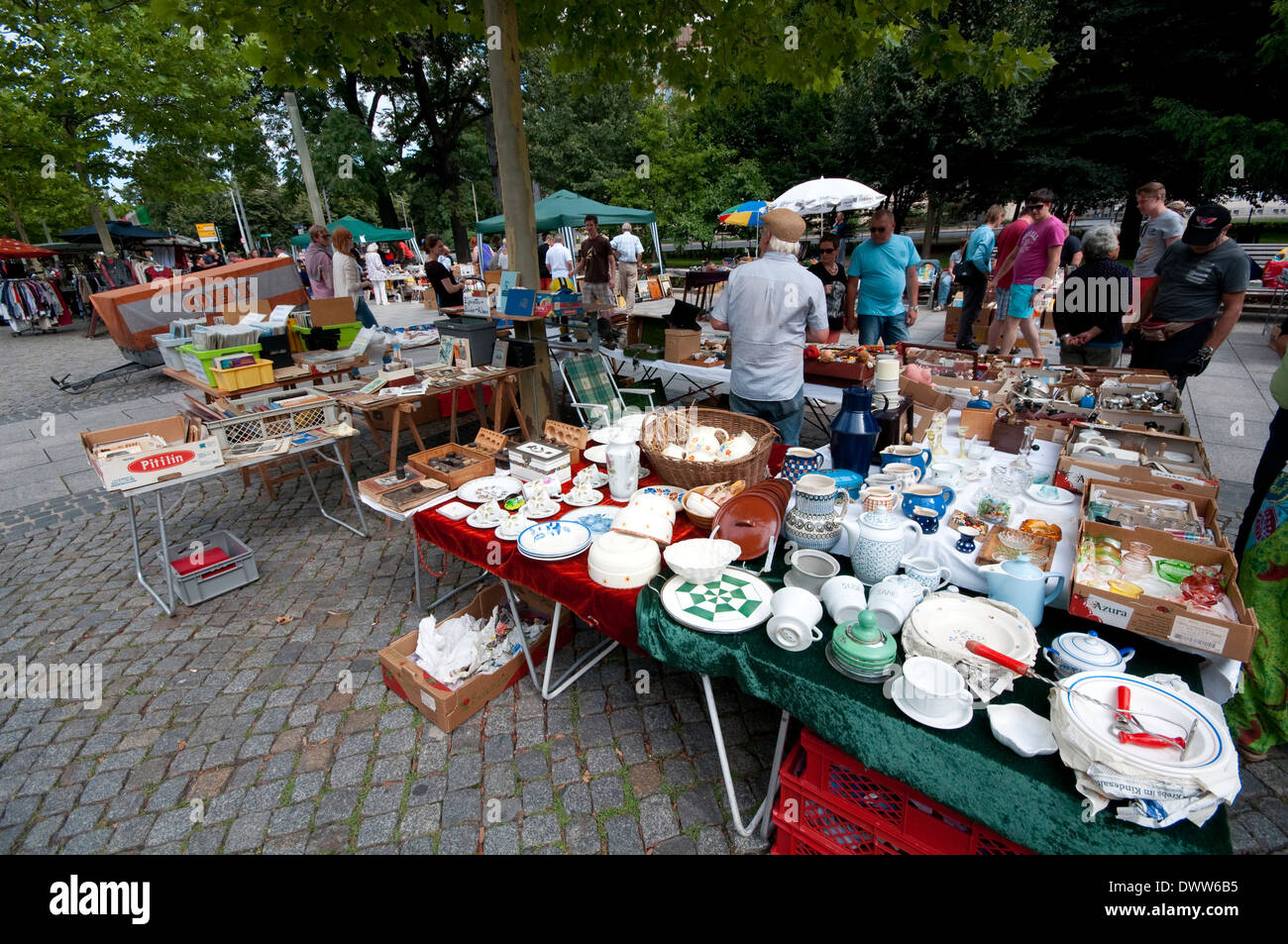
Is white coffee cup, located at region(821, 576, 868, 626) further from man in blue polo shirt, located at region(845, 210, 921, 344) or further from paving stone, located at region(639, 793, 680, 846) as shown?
man in blue polo shirt, located at region(845, 210, 921, 344)

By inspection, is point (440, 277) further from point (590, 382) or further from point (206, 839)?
point (206, 839)

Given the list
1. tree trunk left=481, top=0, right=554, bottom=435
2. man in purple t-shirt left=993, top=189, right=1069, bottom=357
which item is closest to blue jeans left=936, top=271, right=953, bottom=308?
man in purple t-shirt left=993, top=189, right=1069, bottom=357

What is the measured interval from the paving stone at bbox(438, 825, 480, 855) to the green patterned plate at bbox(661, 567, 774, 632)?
1219 millimetres

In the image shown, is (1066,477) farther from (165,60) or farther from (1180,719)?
(165,60)

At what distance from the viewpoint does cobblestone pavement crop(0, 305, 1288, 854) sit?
7.58 ft

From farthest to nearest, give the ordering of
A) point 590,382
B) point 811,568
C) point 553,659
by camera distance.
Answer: point 590,382 < point 553,659 < point 811,568

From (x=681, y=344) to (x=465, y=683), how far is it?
4126 mm

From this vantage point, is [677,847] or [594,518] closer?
[677,847]

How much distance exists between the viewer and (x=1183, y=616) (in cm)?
171

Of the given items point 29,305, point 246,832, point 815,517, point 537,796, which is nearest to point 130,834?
point 246,832

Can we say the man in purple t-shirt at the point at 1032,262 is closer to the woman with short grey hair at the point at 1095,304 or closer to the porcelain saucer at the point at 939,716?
the woman with short grey hair at the point at 1095,304

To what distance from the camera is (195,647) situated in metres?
3.40

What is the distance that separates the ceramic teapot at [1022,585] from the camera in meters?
1.90
